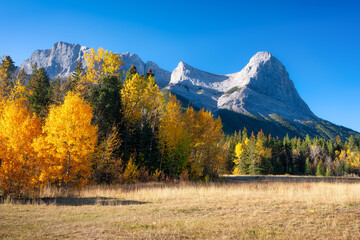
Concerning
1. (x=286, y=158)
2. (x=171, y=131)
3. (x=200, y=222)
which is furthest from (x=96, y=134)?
(x=286, y=158)

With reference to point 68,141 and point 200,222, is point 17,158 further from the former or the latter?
point 200,222

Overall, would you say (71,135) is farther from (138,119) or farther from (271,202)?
(271,202)

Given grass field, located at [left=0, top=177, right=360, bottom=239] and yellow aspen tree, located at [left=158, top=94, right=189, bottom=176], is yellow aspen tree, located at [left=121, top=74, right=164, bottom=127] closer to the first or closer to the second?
yellow aspen tree, located at [left=158, top=94, right=189, bottom=176]

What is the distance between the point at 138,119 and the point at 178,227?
21860mm

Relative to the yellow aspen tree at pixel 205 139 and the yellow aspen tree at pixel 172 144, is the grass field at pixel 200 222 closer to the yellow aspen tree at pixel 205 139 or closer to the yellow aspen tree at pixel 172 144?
the yellow aspen tree at pixel 172 144

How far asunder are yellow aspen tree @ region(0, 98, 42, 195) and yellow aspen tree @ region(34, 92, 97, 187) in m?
0.79

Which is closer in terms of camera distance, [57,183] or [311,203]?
[311,203]

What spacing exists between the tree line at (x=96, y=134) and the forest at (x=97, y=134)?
5cm

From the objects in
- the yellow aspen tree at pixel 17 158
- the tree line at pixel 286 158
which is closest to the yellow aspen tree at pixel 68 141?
the yellow aspen tree at pixel 17 158

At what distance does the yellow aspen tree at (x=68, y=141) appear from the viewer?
52.4 ft

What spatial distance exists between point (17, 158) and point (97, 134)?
748cm

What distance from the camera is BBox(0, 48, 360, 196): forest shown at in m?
15.0

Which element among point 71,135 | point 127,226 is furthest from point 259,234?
point 71,135

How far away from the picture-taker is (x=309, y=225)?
7.04 m
